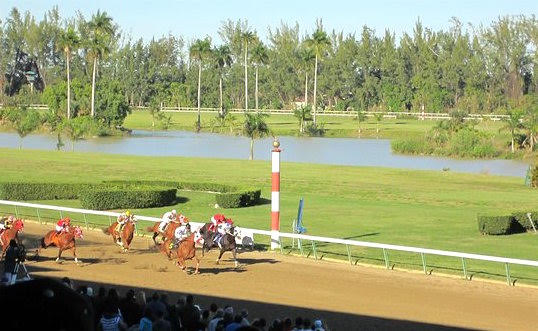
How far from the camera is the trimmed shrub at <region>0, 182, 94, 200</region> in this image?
26.5 m

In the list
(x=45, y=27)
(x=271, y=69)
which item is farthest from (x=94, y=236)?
(x=45, y=27)

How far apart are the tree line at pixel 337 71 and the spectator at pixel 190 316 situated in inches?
3162

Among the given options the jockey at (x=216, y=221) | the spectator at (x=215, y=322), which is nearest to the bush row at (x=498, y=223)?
the jockey at (x=216, y=221)

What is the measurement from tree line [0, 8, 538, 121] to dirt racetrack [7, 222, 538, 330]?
73051mm

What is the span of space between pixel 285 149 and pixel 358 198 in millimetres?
31445

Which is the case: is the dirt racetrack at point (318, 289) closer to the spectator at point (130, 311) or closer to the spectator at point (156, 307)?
the spectator at point (156, 307)

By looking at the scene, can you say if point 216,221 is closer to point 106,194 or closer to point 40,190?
point 106,194

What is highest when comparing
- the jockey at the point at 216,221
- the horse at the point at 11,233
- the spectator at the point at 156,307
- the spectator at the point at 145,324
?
the spectator at the point at 145,324

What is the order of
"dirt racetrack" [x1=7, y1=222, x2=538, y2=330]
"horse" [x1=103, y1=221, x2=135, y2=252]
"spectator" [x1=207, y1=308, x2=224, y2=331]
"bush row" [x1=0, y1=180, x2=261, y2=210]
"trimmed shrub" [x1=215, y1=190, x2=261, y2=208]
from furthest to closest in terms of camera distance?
"trimmed shrub" [x1=215, y1=190, x2=261, y2=208] < "bush row" [x1=0, y1=180, x2=261, y2=210] < "horse" [x1=103, y1=221, x2=135, y2=252] < "dirt racetrack" [x1=7, y1=222, x2=538, y2=330] < "spectator" [x1=207, y1=308, x2=224, y2=331]

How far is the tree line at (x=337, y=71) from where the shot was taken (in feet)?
327

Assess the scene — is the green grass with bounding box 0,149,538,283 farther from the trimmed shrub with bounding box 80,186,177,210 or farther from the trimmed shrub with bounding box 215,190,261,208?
the trimmed shrub with bounding box 80,186,177,210

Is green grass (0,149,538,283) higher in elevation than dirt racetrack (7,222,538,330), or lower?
lower

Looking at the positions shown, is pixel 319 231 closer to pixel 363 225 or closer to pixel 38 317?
pixel 363 225

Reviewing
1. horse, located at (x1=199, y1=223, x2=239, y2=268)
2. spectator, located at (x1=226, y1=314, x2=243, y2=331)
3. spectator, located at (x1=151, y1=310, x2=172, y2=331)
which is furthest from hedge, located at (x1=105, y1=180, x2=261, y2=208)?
spectator, located at (x1=151, y1=310, x2=172, y2=331)
